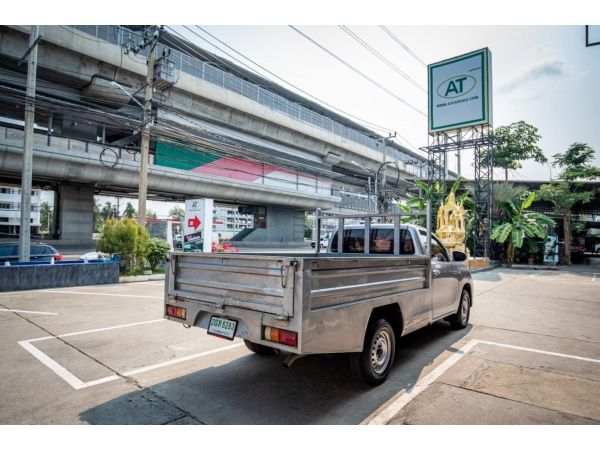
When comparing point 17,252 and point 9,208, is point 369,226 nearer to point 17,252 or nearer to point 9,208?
point 17,252

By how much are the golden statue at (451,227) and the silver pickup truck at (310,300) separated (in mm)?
14761

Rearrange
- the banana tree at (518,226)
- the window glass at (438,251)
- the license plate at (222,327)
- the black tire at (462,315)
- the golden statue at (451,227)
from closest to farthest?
the license plate at (222,327) → the window glass at (438,251) → the black tire at (462,315) → the golden statue at (451,227) → the banana tree at (518,226)

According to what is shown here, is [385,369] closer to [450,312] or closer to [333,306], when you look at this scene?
[333,306]

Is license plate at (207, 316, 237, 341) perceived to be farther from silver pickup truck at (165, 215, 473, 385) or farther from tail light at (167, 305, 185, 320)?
tail light at (167, 305, 185, 320)

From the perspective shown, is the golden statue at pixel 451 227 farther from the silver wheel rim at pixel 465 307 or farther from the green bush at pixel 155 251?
the green bush at pixel 155 251

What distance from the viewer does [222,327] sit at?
3.60 metres

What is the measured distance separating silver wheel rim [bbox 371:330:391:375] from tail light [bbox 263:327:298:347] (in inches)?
50.8

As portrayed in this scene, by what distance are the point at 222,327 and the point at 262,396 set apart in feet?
2.72

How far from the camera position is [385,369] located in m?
4.05

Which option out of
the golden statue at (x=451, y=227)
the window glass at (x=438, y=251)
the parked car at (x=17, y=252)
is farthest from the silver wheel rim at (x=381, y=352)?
the golden statue at (x=451, y=227)

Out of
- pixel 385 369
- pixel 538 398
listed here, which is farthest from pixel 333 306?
pixel 538 398

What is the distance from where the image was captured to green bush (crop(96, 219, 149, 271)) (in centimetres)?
1306

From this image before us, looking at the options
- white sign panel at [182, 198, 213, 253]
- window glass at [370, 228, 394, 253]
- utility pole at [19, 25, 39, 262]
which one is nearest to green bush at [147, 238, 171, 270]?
white sign panel at [182, 198, 213, 253]

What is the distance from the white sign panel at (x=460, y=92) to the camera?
21562mm
